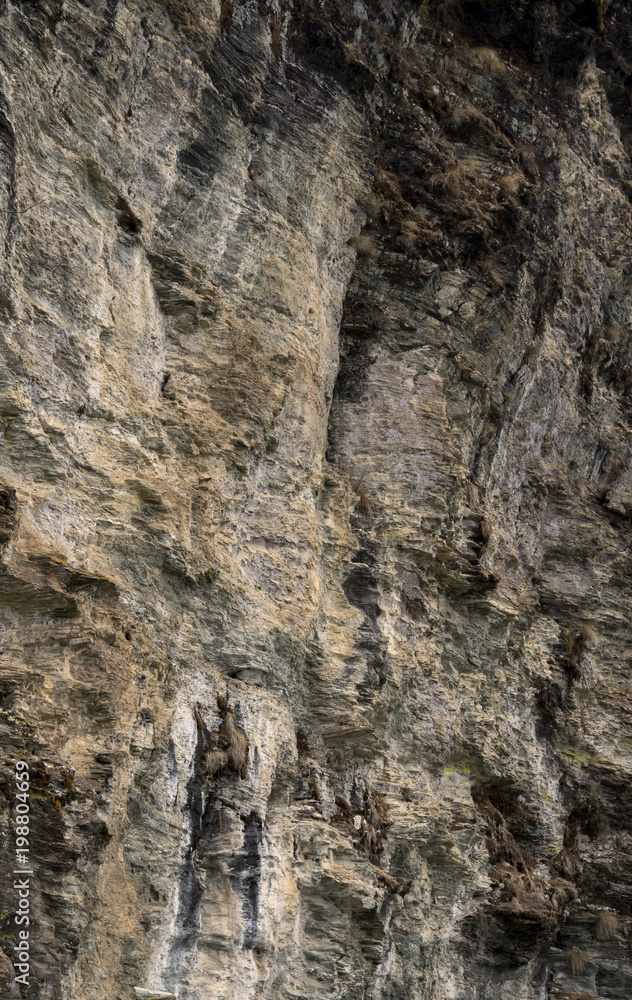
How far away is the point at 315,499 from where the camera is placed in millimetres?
9211

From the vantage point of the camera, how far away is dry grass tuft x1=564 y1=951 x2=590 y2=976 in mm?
10570

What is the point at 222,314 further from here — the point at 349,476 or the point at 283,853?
the point at 283,853

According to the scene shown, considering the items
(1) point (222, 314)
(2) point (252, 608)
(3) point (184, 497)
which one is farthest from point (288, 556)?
(1) point (222, 314)

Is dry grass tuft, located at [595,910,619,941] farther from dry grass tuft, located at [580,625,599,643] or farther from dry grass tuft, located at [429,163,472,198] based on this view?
dry grass tuft, located at [429,163,472,198]

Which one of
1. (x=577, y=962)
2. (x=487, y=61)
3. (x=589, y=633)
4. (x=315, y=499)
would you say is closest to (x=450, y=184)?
(x=487, y=61)

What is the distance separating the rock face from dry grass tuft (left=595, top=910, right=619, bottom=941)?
5 centimetres

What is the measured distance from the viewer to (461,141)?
484 inches

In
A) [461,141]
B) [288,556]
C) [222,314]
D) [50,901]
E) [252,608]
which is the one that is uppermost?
[461,141]

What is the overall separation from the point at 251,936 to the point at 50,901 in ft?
6.83

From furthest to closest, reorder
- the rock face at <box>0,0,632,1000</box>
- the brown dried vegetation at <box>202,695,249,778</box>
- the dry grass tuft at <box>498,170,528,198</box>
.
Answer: the dry grass tuft at <box>498,170,528,198</box>
the brown dried vegetation at <box>202,695,249,778</box>
the rock face at <box>0,0,632,1000</box>

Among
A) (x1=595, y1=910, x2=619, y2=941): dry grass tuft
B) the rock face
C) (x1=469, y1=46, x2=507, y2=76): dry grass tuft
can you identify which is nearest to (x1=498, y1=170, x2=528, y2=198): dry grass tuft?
the rock face

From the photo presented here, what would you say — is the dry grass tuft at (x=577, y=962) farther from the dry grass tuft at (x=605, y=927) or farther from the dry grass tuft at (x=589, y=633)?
the dry grass tuft at (x=589, y=633)

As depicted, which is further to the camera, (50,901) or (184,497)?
(184,497)

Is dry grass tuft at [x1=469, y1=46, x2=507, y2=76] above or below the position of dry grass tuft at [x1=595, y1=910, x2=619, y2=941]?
above
